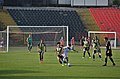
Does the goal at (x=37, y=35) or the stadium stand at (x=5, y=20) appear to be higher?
the stadium stand at (x=5, y=20)

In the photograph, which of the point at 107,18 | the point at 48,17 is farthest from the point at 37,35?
the point at 107,18

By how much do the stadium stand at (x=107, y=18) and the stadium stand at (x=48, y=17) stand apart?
3329mm

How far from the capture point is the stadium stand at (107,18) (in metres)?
64.9

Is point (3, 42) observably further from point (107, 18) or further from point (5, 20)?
point (107, 18)

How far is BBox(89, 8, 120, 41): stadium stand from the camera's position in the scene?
64.9 metres

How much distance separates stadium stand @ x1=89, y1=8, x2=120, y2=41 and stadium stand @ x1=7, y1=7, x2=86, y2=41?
10.9 ft

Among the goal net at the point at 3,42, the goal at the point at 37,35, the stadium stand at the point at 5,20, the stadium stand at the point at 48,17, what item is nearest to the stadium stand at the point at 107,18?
the stadium stand at the point at 48,17

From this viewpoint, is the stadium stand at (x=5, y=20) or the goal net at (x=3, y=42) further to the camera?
the stadium stand at (x=5, y=20)

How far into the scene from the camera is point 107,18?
68.2 m

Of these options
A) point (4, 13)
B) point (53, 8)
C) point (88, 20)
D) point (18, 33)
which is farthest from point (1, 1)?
point (18, 33)

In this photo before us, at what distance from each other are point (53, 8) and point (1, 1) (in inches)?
351

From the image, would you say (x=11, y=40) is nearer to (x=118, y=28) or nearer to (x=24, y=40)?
(x=24, y=40)

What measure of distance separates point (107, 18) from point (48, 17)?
1002cm

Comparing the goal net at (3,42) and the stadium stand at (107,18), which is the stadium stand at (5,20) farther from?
the stadium stand at (107,18)
